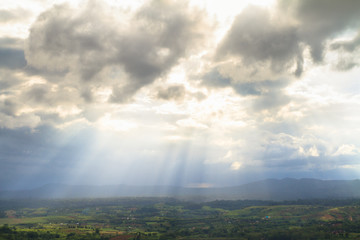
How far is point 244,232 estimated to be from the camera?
195 meters

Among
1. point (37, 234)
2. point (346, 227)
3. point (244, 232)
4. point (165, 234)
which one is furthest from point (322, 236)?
point (37, 234)

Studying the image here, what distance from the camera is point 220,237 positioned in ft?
616

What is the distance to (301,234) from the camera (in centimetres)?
17425

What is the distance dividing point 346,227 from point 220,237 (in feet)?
301

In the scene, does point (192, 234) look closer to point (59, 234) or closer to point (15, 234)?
point (59, 234)

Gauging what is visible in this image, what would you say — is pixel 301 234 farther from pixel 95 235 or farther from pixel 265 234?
pixel 95 235

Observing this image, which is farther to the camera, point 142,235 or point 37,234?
point 142,235

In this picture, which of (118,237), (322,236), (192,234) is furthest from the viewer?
(192,234)

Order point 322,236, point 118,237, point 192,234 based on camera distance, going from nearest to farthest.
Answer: point 322,236
point 118,237
point 192,234

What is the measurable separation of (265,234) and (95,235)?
121 meters

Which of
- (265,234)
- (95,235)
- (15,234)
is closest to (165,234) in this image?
(95,235)

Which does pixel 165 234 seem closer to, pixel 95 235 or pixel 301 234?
pixel 95 235

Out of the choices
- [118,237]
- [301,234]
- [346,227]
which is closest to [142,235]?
[118,237]

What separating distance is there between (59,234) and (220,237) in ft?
375
